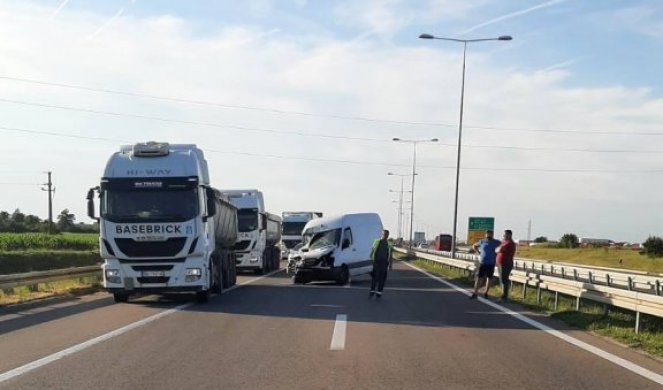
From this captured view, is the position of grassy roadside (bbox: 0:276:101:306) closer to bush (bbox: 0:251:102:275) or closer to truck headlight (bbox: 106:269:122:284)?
truck headlight (bbox: 106:269:122:284)

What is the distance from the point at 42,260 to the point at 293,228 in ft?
59.6

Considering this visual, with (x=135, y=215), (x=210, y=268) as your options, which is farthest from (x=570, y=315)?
(x=135, y=215)

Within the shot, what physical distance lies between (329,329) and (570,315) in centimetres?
556

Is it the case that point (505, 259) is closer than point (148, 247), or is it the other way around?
point (148, 247)

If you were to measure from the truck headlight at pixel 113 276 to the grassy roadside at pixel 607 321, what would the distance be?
9.76 m

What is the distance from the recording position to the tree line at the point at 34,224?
9669cm

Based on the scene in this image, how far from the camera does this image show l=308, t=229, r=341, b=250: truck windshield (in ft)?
86.2

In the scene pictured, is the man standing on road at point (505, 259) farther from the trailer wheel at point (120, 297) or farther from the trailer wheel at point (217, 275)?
the trailer wheel at point (120, 297)

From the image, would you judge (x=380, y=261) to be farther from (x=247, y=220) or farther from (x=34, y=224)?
(x=34, y=224)

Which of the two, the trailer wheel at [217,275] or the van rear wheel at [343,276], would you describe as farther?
the van rear wheel at [343,276]

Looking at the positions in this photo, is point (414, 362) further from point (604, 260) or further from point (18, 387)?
point (604, 260)

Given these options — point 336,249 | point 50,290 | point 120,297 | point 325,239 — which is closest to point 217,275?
point 120,297

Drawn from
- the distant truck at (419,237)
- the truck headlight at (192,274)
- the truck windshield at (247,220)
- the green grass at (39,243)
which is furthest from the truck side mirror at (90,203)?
the distant truck at (419,237)

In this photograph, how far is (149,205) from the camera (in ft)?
55.9
